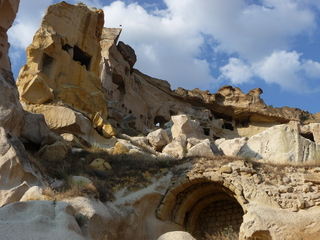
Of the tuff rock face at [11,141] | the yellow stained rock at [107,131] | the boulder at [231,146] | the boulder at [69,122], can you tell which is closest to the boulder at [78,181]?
the tuff rock face at [11,141]

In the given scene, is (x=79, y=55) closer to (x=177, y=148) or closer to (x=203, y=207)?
(x=177, y=148)

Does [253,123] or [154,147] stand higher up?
[253,123]

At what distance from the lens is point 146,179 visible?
1177 cm

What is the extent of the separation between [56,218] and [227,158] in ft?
23.4

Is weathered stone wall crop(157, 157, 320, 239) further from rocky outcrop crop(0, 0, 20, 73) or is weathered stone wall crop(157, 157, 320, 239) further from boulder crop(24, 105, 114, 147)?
rocky outcrop crop(0, 0, 20, 73)

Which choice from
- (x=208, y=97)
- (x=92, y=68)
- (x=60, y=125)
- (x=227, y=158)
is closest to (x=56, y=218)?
(x=227, y=158)

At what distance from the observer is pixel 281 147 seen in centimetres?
1373

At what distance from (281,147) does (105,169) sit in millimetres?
6344

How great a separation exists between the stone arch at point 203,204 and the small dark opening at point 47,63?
9.60 m

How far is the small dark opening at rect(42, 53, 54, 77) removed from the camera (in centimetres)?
1805

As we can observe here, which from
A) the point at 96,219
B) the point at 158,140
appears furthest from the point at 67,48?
the point at 96,219

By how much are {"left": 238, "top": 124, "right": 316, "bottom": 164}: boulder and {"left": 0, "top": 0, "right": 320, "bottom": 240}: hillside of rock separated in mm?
38

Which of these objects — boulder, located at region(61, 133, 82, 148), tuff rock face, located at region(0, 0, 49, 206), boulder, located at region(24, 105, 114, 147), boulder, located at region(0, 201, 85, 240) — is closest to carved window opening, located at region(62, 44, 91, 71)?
boulder, located at region(24, 105, 114, 147)

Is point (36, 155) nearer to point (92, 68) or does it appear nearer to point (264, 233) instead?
point (264, 233)
